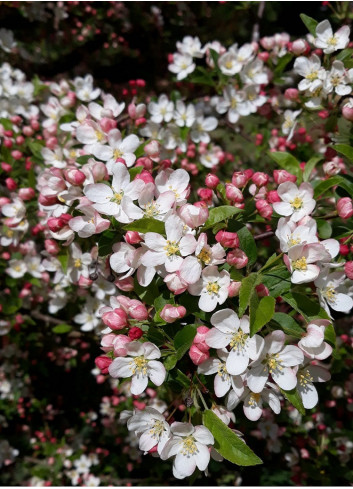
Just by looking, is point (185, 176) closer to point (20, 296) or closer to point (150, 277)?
point (150, 277)

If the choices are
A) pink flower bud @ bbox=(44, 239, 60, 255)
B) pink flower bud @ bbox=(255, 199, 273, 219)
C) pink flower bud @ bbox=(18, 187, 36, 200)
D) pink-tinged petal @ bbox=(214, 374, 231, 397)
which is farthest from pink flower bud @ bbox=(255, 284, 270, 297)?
pink flower bud @ bbox=(18, 187, 36, 200)

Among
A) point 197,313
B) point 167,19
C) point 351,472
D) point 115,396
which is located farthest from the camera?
point 167,19

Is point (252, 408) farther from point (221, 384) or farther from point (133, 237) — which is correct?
point (133, 237)

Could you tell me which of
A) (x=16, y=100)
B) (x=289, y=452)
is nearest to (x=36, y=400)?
(x=289, y=452)

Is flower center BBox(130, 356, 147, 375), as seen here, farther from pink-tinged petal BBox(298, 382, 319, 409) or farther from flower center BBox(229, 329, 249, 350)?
pink-tinged petal BBox(298, 382, 319, 409)

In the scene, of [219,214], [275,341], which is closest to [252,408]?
[275,341]

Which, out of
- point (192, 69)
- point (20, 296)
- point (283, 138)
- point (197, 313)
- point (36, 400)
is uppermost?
point (192, 69)

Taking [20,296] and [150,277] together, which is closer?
[150,277]
